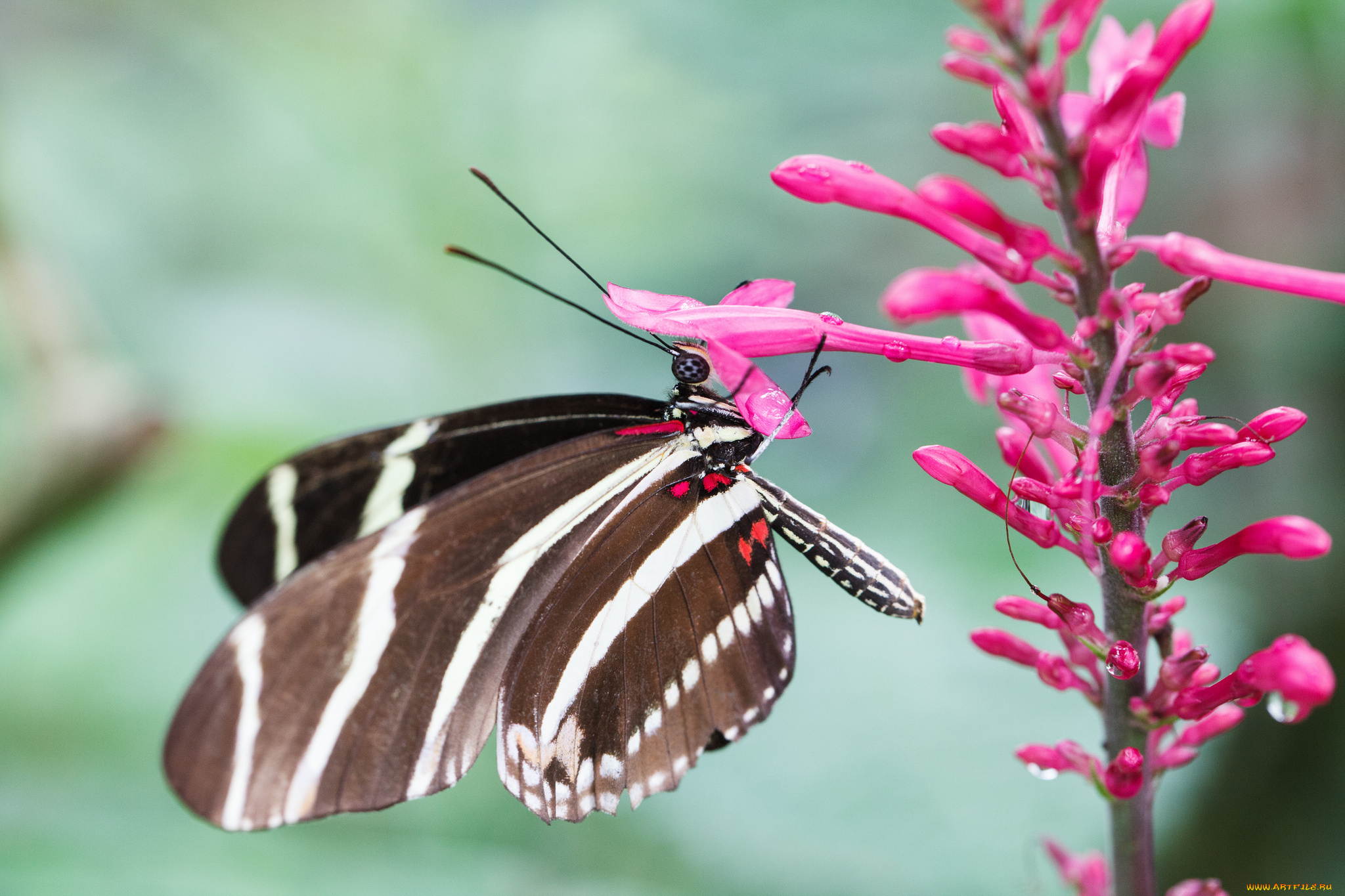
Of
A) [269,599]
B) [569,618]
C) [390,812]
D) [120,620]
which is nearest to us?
[269,599]

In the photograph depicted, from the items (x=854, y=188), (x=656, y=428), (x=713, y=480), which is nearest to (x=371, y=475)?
(x=656, y=428)

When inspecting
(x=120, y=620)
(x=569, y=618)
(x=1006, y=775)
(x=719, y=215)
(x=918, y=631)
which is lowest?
(x=1006, y=775)

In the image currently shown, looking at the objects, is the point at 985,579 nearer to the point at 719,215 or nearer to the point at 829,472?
the point at 829,472

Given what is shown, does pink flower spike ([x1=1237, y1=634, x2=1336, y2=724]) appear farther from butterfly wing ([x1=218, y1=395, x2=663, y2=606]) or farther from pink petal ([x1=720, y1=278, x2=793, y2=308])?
butterfly wing ([x1=218, y1=395, x2=663, y2=606])

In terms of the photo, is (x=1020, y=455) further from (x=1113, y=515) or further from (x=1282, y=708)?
(x=1282, y=708)

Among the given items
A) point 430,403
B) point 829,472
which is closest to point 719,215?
point 829,472
